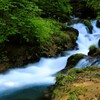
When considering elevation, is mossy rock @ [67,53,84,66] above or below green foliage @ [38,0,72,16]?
below

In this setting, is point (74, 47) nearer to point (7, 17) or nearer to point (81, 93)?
point (7, 17)

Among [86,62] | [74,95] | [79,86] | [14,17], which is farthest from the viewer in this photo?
[86,62]

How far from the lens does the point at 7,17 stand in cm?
989

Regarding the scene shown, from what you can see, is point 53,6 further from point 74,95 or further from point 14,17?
point 74,95

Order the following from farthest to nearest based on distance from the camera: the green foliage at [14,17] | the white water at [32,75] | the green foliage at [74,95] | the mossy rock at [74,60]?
the mossy rock at [74,60] < the green foliage at [14,17] < the white water at [32,75] < the green foliage at [74,95]

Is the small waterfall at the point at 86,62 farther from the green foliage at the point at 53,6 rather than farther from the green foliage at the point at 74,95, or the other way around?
the green foliage at the point at 53,6

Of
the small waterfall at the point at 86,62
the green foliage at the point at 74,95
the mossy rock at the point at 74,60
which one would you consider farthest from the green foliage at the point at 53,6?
the green foliage at the point at 74,95

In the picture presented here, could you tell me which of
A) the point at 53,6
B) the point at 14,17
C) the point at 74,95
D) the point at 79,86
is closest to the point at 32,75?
the point at 14,17

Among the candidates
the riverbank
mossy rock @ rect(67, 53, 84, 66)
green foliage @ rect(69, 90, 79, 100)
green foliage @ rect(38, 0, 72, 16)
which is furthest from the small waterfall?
green foliage @ rect(38, 0, 72, 16)

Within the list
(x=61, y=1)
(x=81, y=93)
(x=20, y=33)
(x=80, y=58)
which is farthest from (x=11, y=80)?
(x=61, y=1)

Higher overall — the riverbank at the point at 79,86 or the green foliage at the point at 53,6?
the green foliage at the point at 53,6

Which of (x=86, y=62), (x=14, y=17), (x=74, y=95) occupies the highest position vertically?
(x=14, y=17)

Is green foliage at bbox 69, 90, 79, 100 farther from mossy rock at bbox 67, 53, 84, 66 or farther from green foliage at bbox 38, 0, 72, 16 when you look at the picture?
green foliage at bbox 38, 0, 72, 16

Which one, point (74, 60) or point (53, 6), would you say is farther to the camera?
point (53, 6)
